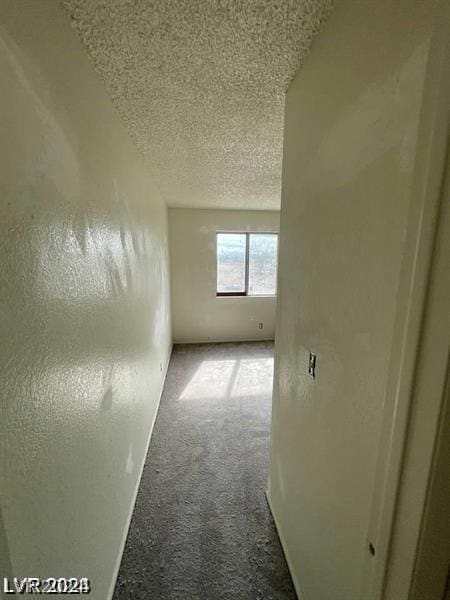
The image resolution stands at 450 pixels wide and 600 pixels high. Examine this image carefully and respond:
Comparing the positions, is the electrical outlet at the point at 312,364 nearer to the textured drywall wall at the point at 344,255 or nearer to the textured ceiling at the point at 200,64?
the textured drywall wall at the point at 344,255

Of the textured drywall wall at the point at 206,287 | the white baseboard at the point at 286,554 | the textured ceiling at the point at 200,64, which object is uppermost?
the textured ceiling at the point at 200,64

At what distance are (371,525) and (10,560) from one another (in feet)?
2.82

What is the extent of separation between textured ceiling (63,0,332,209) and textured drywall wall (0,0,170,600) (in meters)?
0.13

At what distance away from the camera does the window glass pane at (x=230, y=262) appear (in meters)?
4.58

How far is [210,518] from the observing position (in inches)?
64.1

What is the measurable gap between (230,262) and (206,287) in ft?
2.08

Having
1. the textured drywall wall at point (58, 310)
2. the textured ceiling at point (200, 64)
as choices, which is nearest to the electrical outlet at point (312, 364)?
the textured drywall wall at point (58, 310)

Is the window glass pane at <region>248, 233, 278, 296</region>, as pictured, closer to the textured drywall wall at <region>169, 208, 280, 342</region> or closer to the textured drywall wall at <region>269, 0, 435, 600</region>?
the textured drywall wall at <region>169, 208, 280, 342</region>

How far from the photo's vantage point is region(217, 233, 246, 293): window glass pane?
4578 millimetres

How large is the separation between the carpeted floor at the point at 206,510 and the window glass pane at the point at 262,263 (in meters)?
2.20

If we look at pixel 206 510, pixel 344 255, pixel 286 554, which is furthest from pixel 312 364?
pixel 206 510

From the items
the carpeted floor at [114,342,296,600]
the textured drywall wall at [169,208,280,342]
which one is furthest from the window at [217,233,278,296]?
the carpeted floor at [114,342,296,600]

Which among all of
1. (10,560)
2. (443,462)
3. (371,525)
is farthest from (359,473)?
(10,560)

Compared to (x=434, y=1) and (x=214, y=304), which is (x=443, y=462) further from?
(x=214, y=304)
